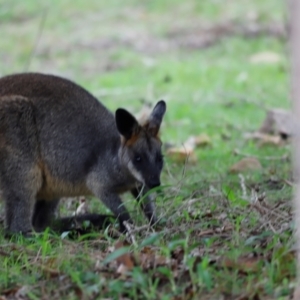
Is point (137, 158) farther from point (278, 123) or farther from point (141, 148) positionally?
point (278, 123)

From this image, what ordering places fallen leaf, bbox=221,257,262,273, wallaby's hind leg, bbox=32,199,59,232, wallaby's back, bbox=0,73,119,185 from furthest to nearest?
wallaby's hind leg, bbox=32,199,59,232 < wallaby's back, bbox=0,73,119,185 < fallen leaf, bbox=221,257,262,273

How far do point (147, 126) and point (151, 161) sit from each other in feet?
0.88

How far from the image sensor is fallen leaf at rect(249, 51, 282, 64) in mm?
13484

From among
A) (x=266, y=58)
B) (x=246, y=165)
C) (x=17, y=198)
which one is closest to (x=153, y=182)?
(x=17, y=198)

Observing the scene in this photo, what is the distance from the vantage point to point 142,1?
53.6 ft

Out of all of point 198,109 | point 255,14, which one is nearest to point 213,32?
point 255,14

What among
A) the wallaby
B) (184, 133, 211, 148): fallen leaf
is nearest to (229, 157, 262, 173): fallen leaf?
(184, 133, 211, 148): fallen leaf

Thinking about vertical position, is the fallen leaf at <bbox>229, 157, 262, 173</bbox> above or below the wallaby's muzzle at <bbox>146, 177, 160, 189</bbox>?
below

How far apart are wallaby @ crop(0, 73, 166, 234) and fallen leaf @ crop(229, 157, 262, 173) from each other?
1.72 meters

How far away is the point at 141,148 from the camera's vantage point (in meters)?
6.00

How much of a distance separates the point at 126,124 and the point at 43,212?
0.96 metres

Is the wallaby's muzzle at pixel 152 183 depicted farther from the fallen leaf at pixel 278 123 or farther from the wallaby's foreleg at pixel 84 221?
the fallen leaf at pixel 278 123

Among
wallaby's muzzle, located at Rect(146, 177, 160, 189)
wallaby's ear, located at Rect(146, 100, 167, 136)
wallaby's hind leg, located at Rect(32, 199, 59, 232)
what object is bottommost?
wallaby's hind leg, located at Rect(32, 199, 59, 232)

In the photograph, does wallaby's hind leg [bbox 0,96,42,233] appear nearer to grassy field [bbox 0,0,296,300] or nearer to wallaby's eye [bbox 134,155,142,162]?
grassy field [bbox 0,0,296,300]
